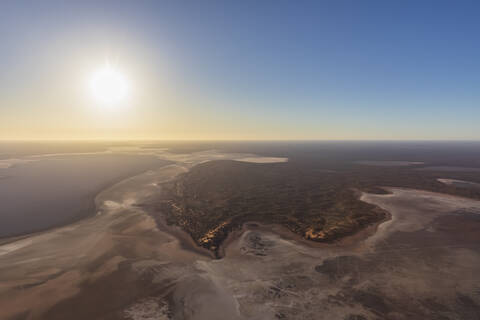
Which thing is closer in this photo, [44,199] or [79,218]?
[79,218]

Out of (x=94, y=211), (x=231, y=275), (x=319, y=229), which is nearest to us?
(x=231, y=275)

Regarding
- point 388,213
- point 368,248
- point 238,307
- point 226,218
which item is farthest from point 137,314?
point 388,213

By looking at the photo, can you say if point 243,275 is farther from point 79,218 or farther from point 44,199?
point 44,199

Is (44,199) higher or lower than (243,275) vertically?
lower

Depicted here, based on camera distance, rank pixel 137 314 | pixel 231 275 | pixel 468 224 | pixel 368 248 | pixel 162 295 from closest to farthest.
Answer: pixel 137 314 → pixel 162 295 → pixel 231 275 → pixel 368 248 → pixel 468 224

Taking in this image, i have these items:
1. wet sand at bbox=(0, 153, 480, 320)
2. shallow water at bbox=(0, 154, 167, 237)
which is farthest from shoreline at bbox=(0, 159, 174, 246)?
wet sand at bbox=(0, 153, 480, 320)

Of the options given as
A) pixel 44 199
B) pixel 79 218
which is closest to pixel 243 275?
pixel 79 218

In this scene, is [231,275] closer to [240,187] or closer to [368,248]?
[368,248]

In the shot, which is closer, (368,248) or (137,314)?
(137,314)
